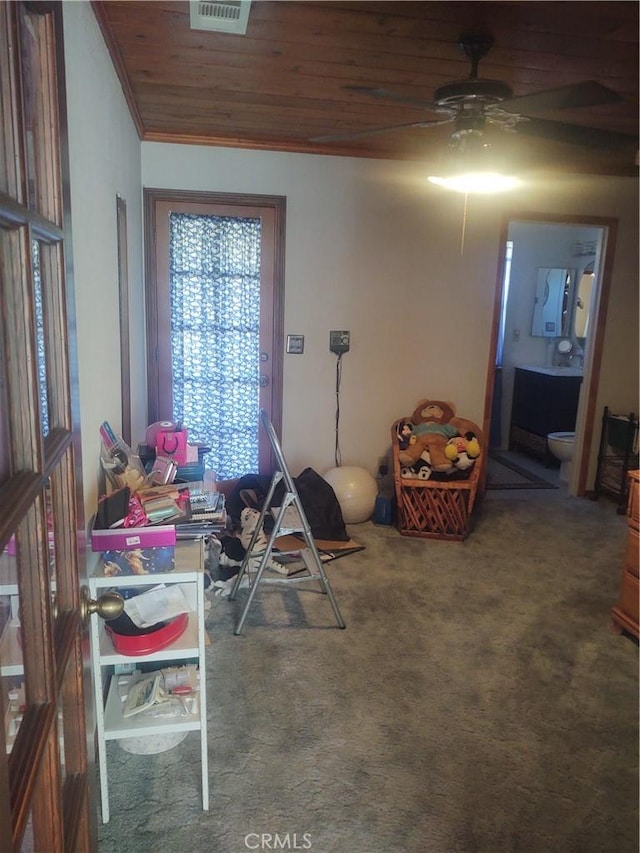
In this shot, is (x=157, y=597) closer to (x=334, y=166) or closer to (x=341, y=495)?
(x=341, y=495)

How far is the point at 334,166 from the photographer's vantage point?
12.9 ft

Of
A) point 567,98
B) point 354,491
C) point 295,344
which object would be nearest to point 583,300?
point 295,344

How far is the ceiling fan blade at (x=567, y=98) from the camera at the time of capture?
1.90 meters

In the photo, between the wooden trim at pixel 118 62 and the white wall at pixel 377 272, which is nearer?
the wooden trim at pixel 118 62

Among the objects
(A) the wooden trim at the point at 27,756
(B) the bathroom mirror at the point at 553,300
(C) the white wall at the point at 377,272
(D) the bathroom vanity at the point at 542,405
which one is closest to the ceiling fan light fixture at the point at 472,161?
(C) the white wall at the point at 377,272

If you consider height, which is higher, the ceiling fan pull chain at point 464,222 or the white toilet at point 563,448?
the ceiling fan pull chain at point 464,222

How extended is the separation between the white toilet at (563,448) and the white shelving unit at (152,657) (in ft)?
12.7

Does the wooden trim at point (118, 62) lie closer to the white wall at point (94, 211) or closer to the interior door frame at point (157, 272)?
the white wall at point (94, 211)

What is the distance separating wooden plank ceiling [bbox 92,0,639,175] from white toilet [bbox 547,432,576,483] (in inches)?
92.2

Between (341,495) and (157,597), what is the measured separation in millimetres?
2128

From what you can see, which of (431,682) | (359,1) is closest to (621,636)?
(431,682)

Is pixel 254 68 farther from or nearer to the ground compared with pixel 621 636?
farther from the ground

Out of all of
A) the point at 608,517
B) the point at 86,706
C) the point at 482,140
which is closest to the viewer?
the point at 86,706

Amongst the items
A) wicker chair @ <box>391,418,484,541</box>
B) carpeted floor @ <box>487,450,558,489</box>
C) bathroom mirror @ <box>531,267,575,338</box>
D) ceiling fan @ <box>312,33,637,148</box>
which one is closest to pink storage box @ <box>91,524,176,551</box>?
ceiling fan @ <box>312,33,637,148</box>
